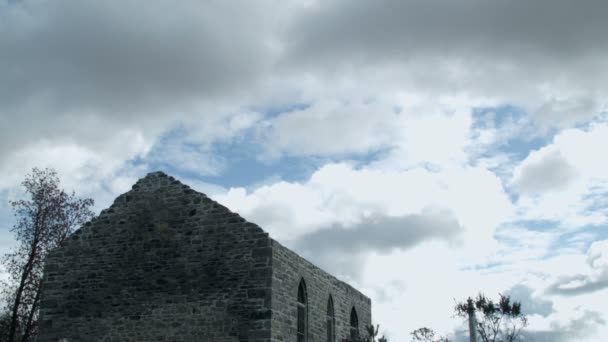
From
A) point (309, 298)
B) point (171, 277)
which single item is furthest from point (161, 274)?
point (309, 298)

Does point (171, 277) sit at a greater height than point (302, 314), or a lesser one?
greater

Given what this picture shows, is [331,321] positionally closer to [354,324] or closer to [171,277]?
[354,324]

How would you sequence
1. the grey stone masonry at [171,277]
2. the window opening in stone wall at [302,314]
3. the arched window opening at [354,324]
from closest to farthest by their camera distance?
1. the grey stone masonry at [171,277]
2. the window opening in stone wall at [302,314]
3. the arched window opening at [354,324]

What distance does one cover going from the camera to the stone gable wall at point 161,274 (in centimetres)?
1995

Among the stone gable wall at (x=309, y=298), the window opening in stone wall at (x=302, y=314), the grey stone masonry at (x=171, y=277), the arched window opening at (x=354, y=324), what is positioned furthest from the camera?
the arched window opening at (x=354, y=324)

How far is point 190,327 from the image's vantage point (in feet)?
66.2

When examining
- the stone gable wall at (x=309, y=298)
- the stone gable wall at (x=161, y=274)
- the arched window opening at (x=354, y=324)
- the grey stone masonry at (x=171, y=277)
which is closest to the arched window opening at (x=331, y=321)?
the stone gable wall at (x=309, y=298)

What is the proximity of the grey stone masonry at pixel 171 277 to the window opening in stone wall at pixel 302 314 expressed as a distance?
7.4 inches

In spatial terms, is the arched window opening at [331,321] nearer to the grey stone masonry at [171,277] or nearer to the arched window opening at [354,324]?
the grey stone masonry at [171,277]

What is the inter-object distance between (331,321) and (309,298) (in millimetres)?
2878

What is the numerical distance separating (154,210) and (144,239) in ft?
3.38

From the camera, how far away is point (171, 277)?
21.1 metres

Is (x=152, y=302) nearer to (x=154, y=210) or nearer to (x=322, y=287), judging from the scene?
(x=154, y=210)

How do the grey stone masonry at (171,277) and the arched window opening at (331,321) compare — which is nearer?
the grey stone masonry at (171,277)
